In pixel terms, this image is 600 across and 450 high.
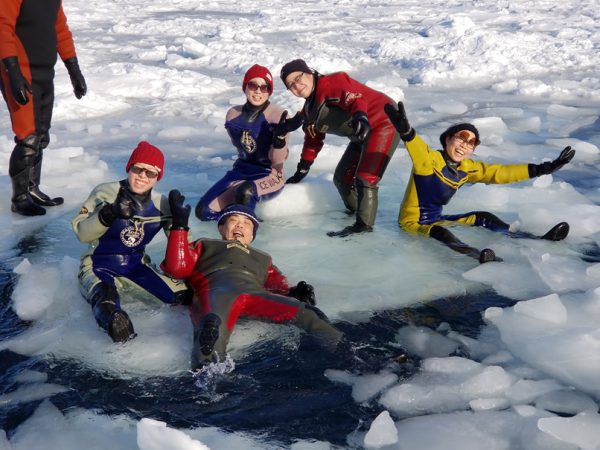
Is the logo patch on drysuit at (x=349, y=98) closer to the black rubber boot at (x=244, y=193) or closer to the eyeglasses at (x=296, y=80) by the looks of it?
the eyeglasses at (x=296, y=80)

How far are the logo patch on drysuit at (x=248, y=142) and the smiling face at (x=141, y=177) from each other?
1.54 m

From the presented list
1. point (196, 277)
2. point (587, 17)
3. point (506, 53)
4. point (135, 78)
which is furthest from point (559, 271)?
point (587, 17)

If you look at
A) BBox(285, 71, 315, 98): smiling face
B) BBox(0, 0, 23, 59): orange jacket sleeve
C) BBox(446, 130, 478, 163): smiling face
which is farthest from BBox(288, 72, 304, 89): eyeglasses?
BBox(0, 0, 23, 59): orange jacket sleeve

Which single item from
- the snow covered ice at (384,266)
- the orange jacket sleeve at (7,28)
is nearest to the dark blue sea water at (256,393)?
Answer: the snow covered ice at (384,266)

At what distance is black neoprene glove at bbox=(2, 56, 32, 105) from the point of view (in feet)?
13.1

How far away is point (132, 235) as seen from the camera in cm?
329

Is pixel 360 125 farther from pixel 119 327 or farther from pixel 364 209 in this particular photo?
pixel 119 327

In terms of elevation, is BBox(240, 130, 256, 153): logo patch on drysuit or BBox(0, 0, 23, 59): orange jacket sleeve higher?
BBox(0, 0, 23, 59): orange jacket sleeve

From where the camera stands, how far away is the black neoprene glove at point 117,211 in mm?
3018

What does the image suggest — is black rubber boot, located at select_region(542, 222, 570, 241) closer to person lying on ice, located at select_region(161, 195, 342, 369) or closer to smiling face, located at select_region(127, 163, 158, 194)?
person lying on ice, located at select_region(161, 195, 342, 369)

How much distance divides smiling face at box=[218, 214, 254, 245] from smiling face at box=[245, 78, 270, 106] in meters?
1.36

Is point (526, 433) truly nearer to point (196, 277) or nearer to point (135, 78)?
point (196, 277)

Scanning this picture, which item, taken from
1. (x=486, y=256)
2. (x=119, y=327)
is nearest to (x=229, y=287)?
(x=119, y=327)

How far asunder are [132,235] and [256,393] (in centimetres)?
117
